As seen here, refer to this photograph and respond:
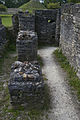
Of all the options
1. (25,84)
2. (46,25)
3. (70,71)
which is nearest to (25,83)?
(25,84)

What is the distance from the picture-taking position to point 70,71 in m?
7.39

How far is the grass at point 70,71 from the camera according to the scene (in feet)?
20.5

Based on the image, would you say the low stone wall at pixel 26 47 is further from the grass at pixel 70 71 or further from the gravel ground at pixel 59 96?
the grass at pixel 70 71

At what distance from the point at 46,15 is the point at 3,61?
5782mm

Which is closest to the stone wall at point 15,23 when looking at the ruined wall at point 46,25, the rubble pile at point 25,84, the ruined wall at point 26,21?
the ruined wall at point 26,21

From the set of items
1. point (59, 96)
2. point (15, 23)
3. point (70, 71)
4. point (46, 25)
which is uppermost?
point (15, 23)

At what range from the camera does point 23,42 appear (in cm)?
753

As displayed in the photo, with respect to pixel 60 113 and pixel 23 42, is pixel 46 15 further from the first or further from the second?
pixel 60 113

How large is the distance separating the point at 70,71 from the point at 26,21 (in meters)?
5.93

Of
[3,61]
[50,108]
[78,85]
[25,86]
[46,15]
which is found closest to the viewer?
[25,86]

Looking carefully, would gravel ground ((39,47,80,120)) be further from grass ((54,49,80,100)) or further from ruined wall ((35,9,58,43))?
ruined wall ((35,9,58,43))

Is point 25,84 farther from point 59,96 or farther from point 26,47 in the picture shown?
point 26,47

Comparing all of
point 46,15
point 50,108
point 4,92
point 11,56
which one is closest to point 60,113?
point 50,108

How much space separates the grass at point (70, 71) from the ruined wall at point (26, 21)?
10.9 ft
